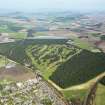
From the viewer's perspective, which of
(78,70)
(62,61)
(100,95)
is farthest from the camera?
(62,61)

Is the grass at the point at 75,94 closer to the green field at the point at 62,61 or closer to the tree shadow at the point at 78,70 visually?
the green field at the point at 62,61

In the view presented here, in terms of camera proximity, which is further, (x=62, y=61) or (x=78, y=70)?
(x=62, y=61)

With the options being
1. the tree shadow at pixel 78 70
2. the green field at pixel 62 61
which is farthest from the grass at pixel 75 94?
the tree shadow at pixel 78 70

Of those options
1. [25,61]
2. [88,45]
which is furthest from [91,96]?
[88,45]

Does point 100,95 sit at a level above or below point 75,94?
above

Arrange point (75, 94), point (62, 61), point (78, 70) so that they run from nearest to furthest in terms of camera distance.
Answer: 1. point (75, 94)
2. point (78, 70)
3. point (62, 61)

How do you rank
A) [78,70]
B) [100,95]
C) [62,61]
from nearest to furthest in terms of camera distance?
[100,95]
[78,70]
[62,61]

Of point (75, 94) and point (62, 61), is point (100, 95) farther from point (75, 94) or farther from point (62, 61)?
point (62, 61)

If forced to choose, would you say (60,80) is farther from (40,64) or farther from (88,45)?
(88,45)

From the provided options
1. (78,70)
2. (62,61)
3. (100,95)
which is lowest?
(62,61)

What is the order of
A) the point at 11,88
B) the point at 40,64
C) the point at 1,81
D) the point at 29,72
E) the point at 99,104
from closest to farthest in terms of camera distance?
the point at 99,104
the point at 11,88
the point at 1,81
the point at 29,72
the point at 40,64

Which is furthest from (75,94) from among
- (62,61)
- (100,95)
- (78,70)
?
(62,61)
